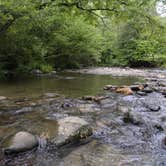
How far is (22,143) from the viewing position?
14.4 feet

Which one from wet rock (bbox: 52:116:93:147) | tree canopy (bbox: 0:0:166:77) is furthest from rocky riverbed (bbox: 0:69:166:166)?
tree canopy (bbox: 0:0:166:77)

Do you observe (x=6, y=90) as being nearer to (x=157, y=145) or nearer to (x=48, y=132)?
(x=48, y=132)

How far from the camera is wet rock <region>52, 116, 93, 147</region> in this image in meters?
4.72

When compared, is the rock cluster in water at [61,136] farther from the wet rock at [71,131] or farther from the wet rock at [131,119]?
the wet rock at [131,119]

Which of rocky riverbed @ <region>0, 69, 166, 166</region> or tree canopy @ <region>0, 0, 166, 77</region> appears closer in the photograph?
rocky riverbed @ <region>0, 69, 166, 166</region>

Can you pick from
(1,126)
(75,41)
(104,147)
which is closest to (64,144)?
(104,147)

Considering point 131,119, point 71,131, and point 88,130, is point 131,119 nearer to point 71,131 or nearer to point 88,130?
point 88,130

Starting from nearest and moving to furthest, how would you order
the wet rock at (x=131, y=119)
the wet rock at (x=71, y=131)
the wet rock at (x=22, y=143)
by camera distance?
1. the wet rock at (x=22, y=143)
2. the wet rock at (x=71, y=131)
3. the wet rock at (x=131, y=119)

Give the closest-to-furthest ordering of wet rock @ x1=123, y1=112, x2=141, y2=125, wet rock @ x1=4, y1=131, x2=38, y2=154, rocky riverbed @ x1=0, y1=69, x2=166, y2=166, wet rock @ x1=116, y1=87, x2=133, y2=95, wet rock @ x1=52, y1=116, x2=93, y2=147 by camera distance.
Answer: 1. rocky riverbed @ x1=0, y1=69, x2=166, y2=166
2. wet rock @ x1=4, y1=131, x2=38, y2=154
3. wet rock @ x1=52, y1=116, x2=93, y2=147
4. wet rock @ x1=123, y1=112, x2=141, y2=125
5. wet rock @ x1=116, y1=87, x2=133, y2=95

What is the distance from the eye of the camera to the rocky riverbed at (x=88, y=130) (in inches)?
161

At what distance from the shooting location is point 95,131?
5348mm

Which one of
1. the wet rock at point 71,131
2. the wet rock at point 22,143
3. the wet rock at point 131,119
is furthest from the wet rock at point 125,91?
the wet rock at point 22,143

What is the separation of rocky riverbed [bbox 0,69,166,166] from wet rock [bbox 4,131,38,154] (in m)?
0.08

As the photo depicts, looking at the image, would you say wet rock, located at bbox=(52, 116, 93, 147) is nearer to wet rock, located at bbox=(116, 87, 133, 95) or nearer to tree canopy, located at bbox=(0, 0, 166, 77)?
tree canopy, located at bbox=(0, 0, 166, 77)
